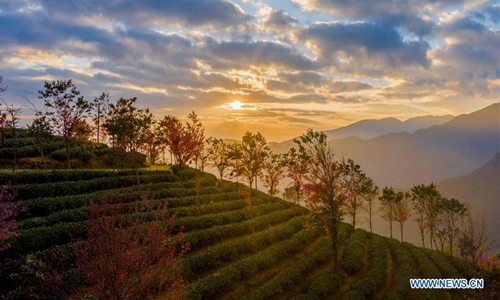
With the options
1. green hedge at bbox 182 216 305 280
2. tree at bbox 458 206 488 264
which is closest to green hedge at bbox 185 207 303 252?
green hedge at bbox 182 216 305 280

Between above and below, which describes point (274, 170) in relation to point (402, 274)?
above

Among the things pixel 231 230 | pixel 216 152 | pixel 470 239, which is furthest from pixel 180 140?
pixel 470 239

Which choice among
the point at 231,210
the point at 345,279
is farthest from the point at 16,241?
the point at 345,279

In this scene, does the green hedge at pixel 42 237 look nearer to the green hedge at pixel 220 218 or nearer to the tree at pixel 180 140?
the green hedge at pixel 220 218

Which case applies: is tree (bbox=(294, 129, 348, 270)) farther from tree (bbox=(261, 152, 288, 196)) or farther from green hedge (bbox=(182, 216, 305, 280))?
tree (bbox=(261, 152, 288, 196))

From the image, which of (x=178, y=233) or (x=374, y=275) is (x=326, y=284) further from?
(x=178, y=233)

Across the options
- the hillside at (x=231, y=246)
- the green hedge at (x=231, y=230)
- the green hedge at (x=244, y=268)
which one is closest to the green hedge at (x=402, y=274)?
the hillside at (x=231, y=246)

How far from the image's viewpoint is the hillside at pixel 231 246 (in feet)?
84.7

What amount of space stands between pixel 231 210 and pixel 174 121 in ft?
79.0

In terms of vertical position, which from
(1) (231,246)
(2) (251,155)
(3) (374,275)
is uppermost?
(2) (251,155)

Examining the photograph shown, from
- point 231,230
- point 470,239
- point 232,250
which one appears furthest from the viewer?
point 470,239

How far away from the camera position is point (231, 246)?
31266mm

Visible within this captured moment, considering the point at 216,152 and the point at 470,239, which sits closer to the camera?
the point at 470,239

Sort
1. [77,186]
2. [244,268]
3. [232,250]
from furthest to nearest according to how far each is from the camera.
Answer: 1. [77,186]
2. [232,250]
3. [244,268]
